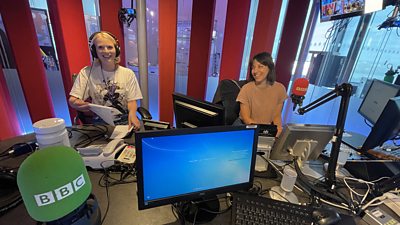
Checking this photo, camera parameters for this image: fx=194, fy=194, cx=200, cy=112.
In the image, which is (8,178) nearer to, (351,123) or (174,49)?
(174,49)

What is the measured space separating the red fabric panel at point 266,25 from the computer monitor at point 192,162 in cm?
221

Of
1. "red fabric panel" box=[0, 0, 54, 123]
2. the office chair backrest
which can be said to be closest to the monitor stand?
the office chair backrest

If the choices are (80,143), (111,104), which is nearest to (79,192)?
(80,143)

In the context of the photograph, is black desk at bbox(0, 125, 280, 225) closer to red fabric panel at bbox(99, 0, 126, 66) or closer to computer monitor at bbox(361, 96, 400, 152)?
computer monitor at bbox(361, 96, 400, 152)

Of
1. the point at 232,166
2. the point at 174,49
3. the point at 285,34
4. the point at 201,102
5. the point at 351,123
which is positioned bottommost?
the point at 351,123

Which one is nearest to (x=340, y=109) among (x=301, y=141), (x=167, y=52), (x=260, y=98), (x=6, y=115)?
(x=301, y=141)

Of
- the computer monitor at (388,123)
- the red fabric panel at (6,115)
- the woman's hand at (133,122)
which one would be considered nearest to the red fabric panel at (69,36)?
the red fabric panel at (6,115)

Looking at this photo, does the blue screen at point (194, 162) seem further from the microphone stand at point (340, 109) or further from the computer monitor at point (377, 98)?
the computer monitor at point (377, 98)

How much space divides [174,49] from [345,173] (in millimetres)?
2193

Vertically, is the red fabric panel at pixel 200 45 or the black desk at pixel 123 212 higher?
the red fabric panel at pixel 200 45

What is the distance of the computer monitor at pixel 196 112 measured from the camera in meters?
1.05

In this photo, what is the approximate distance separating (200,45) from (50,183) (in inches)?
95.8

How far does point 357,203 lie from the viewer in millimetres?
896

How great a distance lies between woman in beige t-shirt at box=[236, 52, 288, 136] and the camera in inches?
74.5
